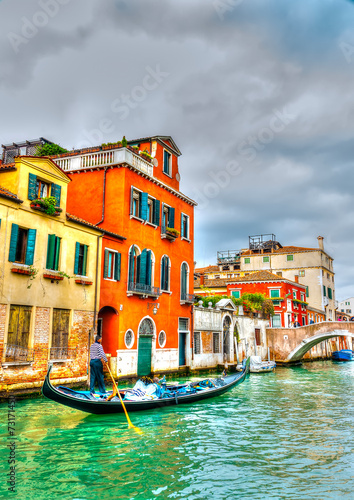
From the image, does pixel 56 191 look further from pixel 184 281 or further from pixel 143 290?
pixel 184 281

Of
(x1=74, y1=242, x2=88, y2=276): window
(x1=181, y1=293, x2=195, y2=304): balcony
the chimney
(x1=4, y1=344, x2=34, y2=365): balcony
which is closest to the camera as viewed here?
(x1=4, y1=344, x2=34, y2=365): balcony

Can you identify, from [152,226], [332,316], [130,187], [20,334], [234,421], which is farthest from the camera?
[332,316]

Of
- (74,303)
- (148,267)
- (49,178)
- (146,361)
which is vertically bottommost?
(146,361)

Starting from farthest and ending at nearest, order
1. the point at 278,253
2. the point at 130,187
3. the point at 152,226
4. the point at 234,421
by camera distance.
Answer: the point at 278,253, the point at 152,226, the point at 130,187, the point at 234,421

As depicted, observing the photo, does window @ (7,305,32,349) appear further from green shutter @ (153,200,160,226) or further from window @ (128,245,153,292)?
green shutter @ (153,200,160,226)

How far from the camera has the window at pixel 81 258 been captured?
13.0 metres

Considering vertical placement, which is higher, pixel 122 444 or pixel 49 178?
pixel 49 178

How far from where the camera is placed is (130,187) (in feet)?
51.0

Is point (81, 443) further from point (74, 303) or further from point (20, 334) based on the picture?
point (74, 303)

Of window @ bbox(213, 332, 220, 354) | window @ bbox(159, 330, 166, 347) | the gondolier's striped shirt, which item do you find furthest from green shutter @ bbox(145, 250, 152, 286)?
window @ bbox(213, 332, 220, 354)

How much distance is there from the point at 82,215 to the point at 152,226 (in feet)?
8.73

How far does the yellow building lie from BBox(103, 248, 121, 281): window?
59 centimetres

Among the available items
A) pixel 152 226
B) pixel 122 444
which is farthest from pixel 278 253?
pixel 122 444

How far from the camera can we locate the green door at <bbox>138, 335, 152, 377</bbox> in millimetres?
15414
